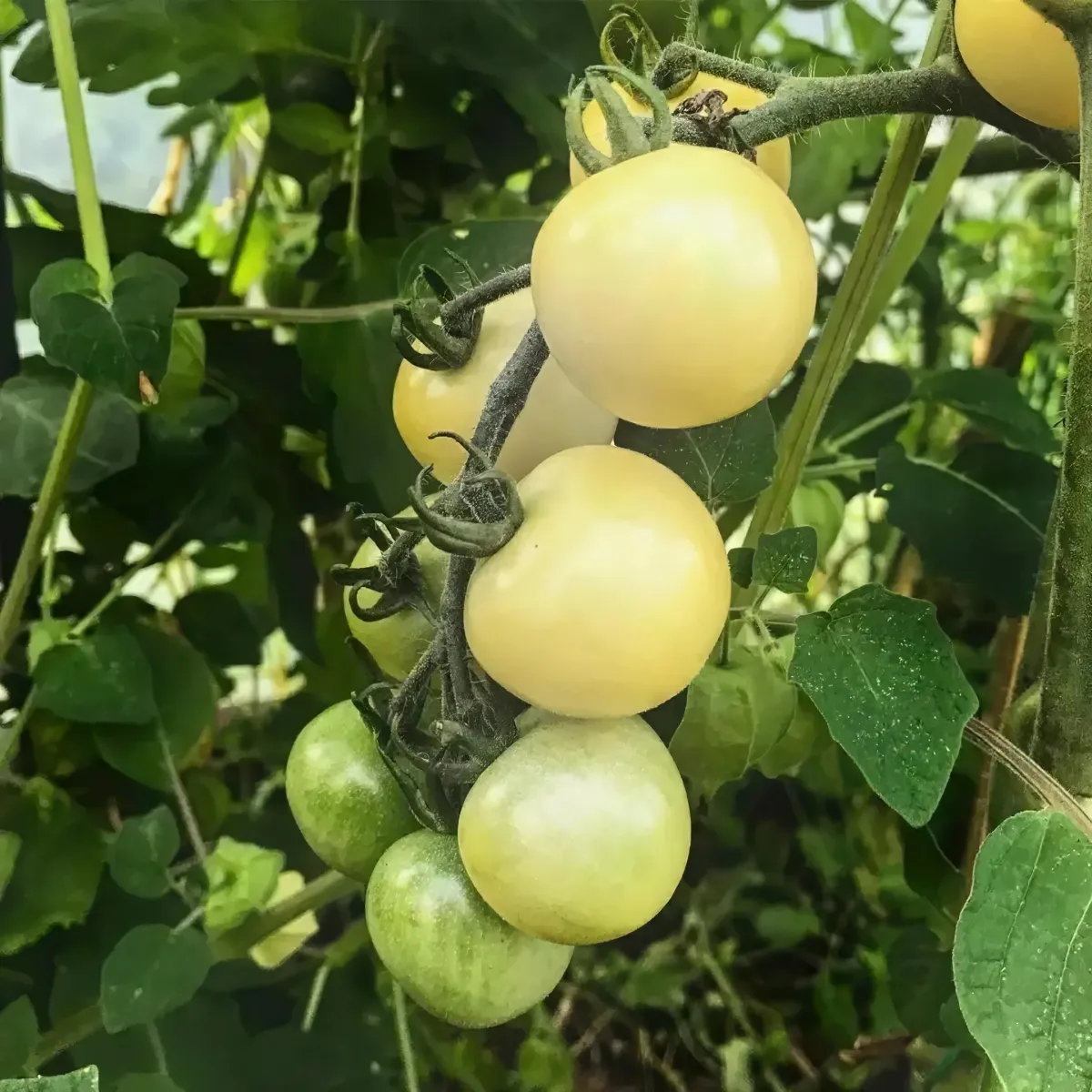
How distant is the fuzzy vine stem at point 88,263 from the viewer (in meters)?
0.30

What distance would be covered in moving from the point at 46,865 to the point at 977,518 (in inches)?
14.7

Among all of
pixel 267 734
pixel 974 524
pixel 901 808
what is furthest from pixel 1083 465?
pixel 267 734

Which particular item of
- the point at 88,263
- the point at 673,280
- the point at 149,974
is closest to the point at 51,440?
the point at 88,263

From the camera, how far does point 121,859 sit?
0.32 meters

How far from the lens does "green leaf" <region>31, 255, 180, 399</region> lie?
28 cm

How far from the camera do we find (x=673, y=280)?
0.15 meters

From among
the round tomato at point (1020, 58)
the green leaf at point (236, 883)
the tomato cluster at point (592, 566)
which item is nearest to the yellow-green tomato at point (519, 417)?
the tomato cluster at point (592, 566)

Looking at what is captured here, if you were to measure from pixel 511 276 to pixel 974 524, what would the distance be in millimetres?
239

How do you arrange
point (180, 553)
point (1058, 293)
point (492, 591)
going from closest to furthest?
point (492, 591)
point (180, 553)
point (1058, 293)

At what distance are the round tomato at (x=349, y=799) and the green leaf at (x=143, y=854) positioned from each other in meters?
0.11

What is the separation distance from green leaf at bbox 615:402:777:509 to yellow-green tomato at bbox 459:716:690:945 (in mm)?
70

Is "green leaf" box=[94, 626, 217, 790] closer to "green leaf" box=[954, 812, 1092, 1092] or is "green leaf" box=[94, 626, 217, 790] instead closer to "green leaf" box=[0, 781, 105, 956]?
"green leaf" box=[0, 781, 105, 956]

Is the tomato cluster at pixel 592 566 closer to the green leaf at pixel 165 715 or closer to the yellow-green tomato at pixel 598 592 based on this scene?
the yellow-green tomato at pixel 598 592

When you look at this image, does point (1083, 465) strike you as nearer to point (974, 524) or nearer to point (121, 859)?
point (974, 524)
